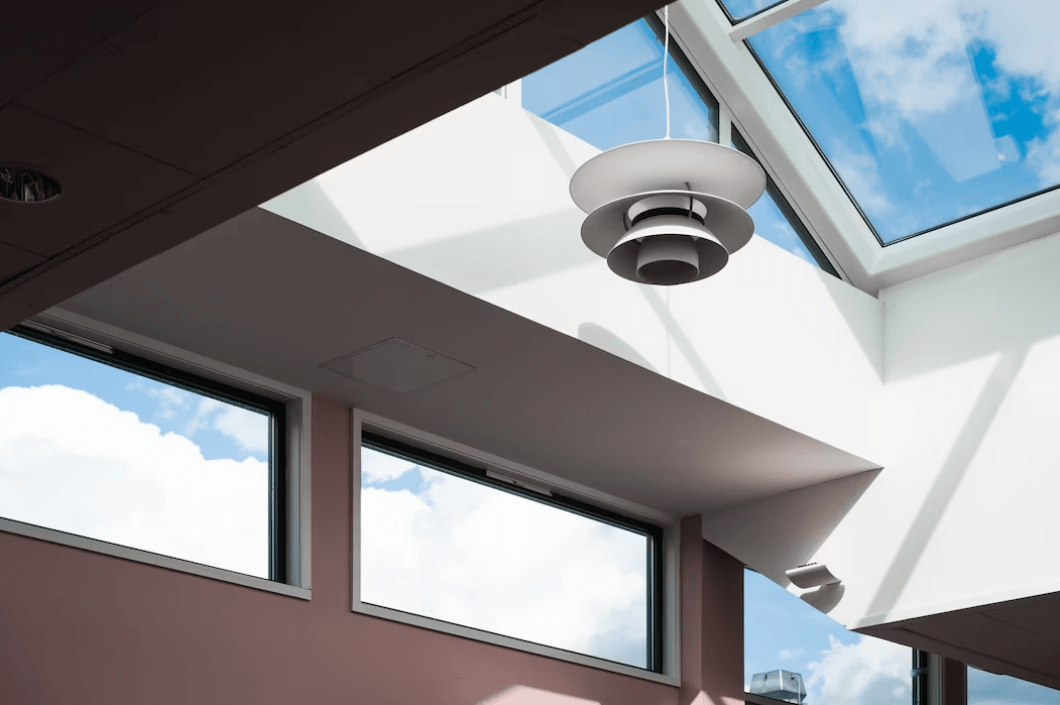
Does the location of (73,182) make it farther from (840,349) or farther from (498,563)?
(840,349)

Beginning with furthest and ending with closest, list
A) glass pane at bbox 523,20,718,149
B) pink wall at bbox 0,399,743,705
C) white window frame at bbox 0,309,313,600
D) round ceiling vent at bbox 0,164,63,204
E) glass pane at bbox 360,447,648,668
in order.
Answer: glass pane at bbox 360,447,648,668 < glass pane at bbox 523,20,718,149 < white window frame at bbox 0,309,313,600 < pink wall at bbox 0,399,743,705 < round ceiling vent at bbox 0,164,63,204

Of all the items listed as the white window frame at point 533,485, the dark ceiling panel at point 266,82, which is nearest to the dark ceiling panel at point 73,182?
the dark ceiling panel at point 266,82

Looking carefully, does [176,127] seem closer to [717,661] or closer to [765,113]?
[765,113]

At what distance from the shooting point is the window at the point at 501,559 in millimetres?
7668

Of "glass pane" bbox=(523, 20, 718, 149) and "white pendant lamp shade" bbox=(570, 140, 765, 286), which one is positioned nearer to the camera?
"white pendant lamp shade" bbox=(570, 140, 765, 286)

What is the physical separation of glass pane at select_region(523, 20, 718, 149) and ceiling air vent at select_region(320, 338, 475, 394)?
1415 millimetres

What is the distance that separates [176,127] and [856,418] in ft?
20.1

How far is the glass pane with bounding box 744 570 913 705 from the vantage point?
31.2 feet

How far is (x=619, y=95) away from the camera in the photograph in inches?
305

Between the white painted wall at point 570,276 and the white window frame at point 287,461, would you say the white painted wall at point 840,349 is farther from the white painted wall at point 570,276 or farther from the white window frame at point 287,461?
the white window frame at point 287,461

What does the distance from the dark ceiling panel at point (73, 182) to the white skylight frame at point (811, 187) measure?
5.47 m

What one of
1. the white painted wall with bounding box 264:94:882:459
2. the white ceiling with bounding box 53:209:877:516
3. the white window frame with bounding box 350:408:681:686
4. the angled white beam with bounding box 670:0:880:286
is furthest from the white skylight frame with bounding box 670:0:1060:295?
the white window frame with bounding box 350:408:681:686

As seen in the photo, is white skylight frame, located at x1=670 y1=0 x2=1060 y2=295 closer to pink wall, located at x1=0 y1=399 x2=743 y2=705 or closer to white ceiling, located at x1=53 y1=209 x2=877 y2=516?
white ceiling, located at x1=53 y1=209 x2=877 y2=516

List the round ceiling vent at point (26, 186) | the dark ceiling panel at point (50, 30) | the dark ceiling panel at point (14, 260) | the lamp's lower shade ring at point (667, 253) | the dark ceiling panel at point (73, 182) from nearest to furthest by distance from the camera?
the dark ceiling panel at point (50, 30) < the dark ceiling panel at point (73, 182) < the round ceiling vent at point (26, 186) < the dark ceiling panel at point (14, 260) < the lamp's lower shade ring at point (667, 253)
